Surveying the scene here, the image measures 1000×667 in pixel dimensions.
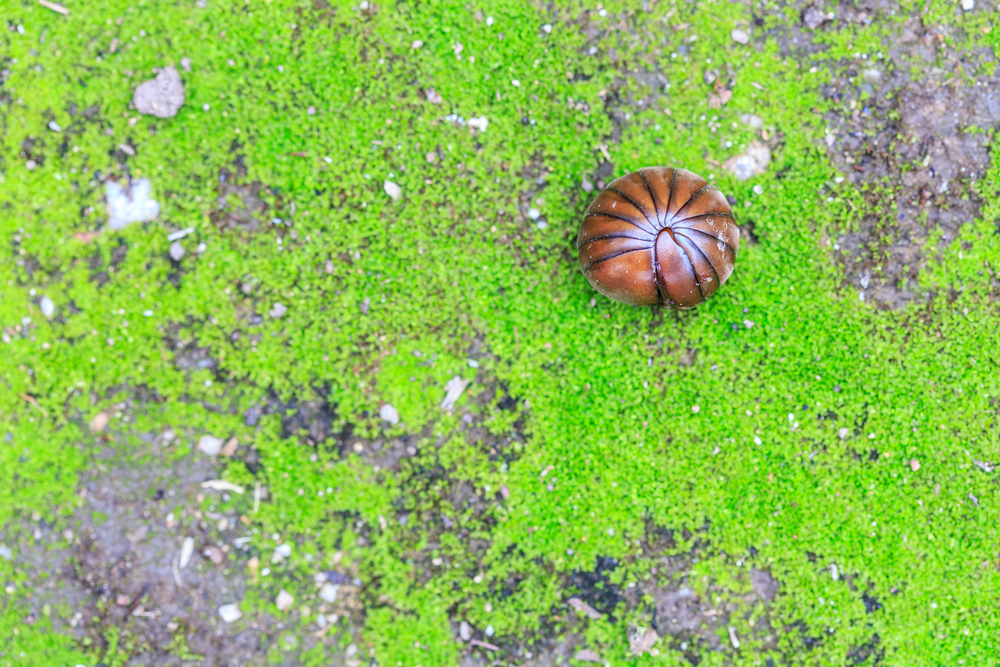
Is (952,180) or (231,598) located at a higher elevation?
(952,180)

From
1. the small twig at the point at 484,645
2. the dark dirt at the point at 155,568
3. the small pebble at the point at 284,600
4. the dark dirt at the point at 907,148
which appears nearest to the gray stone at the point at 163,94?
the dark dirt at the point at 155,568

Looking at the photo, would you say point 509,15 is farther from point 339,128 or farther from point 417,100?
point 339,128

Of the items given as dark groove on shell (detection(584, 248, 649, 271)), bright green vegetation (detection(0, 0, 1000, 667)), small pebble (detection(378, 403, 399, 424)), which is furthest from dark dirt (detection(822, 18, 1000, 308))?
small pebble (detection(378, 403, 399, 424))

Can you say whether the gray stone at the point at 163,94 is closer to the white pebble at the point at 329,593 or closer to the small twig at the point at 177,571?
the small twig at the point at 177,571

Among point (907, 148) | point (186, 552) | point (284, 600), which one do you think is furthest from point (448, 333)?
point (907, 148)

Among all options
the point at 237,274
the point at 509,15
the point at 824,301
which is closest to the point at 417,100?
the point at 509,15

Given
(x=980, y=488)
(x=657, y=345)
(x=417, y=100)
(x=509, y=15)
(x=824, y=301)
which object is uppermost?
(x=509, y=15)

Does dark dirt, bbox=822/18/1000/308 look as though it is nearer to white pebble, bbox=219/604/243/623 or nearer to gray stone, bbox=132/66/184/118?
gray stone, bbox=132/66/184/118
